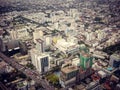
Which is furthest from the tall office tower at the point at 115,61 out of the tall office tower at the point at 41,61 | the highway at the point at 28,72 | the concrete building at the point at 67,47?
the highway at the point at 28,72

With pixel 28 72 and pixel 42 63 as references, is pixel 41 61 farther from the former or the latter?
pixel 28 72

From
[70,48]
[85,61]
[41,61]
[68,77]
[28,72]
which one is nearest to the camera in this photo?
[68,77]

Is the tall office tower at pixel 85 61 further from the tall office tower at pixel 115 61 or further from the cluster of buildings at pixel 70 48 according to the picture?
the tall office tower at pixel 115 61

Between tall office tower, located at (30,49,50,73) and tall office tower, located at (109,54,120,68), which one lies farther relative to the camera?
tall office tower, located at (109,54,120,68)

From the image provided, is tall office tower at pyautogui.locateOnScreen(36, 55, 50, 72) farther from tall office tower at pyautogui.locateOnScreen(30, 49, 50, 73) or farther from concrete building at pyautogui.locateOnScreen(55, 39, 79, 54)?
concrete building at pyautogui.locateOnScreen(55, 39, 79, 54)

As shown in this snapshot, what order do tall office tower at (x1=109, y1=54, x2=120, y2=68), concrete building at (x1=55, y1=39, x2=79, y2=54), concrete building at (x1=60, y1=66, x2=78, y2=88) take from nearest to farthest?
1. concrete building at (x1=60, y1=66, x2=78, y2=88)
2. tall office tower at (x1=109, y1=54, x2=120, y2=68)
3. concrete building at (x1=55, y1=39, x2=79, y2=54)

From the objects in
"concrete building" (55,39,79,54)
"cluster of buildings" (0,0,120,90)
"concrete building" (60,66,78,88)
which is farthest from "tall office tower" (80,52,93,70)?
"concrete building" (55,39,79,54)

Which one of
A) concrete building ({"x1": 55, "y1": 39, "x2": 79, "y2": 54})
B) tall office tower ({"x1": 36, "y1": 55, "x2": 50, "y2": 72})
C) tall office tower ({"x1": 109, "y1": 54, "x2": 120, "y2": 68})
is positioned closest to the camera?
tall office tower ({"x1": 36, "y1": 55, "x2": 50, "y2": 72})

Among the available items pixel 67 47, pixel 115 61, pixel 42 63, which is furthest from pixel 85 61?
pixel 67 47

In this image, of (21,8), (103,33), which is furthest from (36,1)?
(103,33)
